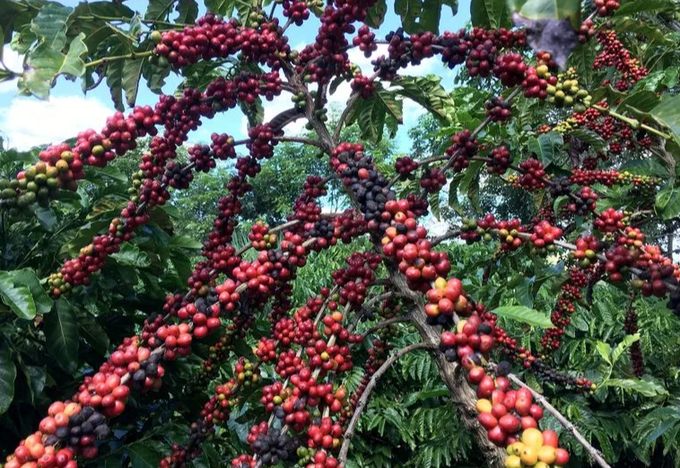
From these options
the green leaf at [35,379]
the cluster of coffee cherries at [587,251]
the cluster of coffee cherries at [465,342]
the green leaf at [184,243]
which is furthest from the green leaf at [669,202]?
the green leaf at [35,379]

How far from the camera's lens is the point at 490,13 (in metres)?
1.68

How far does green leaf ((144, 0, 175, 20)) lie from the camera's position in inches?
68.9

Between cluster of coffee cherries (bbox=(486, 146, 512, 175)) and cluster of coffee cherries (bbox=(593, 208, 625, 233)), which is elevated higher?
cluster of coffee cherries (bbox=(486, 146, 512, 175))

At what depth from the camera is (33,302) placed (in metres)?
1.41

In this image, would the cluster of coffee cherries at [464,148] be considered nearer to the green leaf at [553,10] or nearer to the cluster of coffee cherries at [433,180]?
the cluster of coffee cherries at [433,180]

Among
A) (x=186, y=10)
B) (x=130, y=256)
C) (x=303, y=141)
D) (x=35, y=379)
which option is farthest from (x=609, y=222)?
(x=35, y=379)

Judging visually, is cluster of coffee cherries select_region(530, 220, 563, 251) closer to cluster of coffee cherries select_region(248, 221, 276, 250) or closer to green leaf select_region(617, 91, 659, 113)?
green leaf select_region(617, 91, 659, 113)

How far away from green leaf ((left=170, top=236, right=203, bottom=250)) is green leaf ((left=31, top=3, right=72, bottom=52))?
105cm

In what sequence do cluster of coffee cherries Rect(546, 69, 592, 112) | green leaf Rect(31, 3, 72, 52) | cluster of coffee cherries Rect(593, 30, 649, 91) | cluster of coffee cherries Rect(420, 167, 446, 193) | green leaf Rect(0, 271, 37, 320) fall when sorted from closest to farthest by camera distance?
cluster of coffee cherries Rect(546, 69, 592, 112) < green leaf Rect(31, 3, 72, 52) < green leaf Rect(0, 271, 37, 320) < cluster of coffee cherries Rect(420, 167, 446, 193) < cluster of coffee cherries Rect(593, 30, 649, 91)

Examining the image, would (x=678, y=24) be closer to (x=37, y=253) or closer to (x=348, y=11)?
(x=348, y=11)

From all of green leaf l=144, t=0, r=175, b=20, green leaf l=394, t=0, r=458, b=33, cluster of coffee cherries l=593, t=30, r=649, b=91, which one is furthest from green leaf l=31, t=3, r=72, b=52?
cluster of coffee cherries l=593, t=30, r=649, b=91

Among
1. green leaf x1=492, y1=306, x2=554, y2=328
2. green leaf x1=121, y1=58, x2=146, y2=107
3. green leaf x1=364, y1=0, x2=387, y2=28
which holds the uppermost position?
green leaf x1=364, y1=0, x2=387, y2=28

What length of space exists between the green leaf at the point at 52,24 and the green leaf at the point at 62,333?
91 centimetres

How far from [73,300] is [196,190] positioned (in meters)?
23.8
